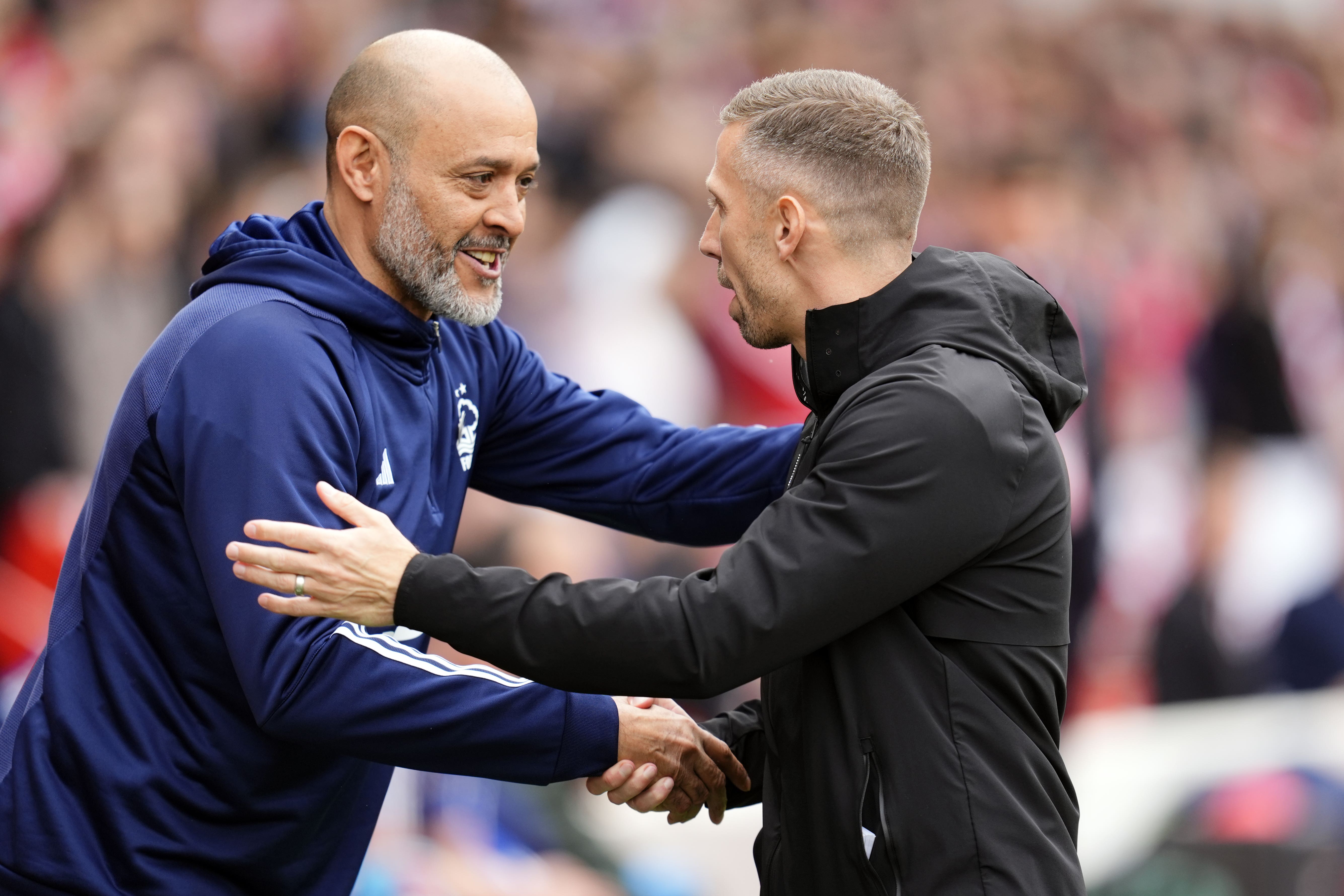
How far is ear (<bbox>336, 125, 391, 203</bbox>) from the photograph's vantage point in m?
2.23

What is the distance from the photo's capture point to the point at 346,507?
1786 mm

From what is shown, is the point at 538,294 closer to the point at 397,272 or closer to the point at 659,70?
the point at 659,70

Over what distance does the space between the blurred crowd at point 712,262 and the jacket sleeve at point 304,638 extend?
6.67 ft

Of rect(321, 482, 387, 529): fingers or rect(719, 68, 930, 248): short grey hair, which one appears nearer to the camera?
rect(321, 482, 387, 529): fingers

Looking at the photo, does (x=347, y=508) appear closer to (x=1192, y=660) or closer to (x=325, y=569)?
(x=325, y=569)

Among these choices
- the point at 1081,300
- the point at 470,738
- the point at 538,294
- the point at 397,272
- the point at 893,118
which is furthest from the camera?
the point at 1081,300

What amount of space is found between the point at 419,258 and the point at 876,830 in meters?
1.21

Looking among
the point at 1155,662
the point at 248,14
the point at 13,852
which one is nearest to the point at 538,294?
the point at 248,14

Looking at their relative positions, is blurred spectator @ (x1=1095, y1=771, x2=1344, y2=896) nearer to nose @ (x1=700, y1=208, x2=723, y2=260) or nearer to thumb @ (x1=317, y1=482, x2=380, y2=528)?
nose @ (x1=700, y1=208, x2=723, y2=260)

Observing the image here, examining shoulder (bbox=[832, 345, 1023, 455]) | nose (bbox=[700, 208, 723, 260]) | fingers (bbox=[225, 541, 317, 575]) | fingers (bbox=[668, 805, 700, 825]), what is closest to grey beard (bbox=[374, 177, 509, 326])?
nose (bbox=[700, 208, 723, 260])

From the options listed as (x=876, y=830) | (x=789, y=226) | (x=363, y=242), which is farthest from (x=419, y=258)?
(x=876, y=830)

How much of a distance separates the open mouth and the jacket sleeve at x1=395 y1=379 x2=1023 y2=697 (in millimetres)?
722

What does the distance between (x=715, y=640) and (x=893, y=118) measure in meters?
0.88

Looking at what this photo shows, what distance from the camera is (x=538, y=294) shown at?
13.6ft
